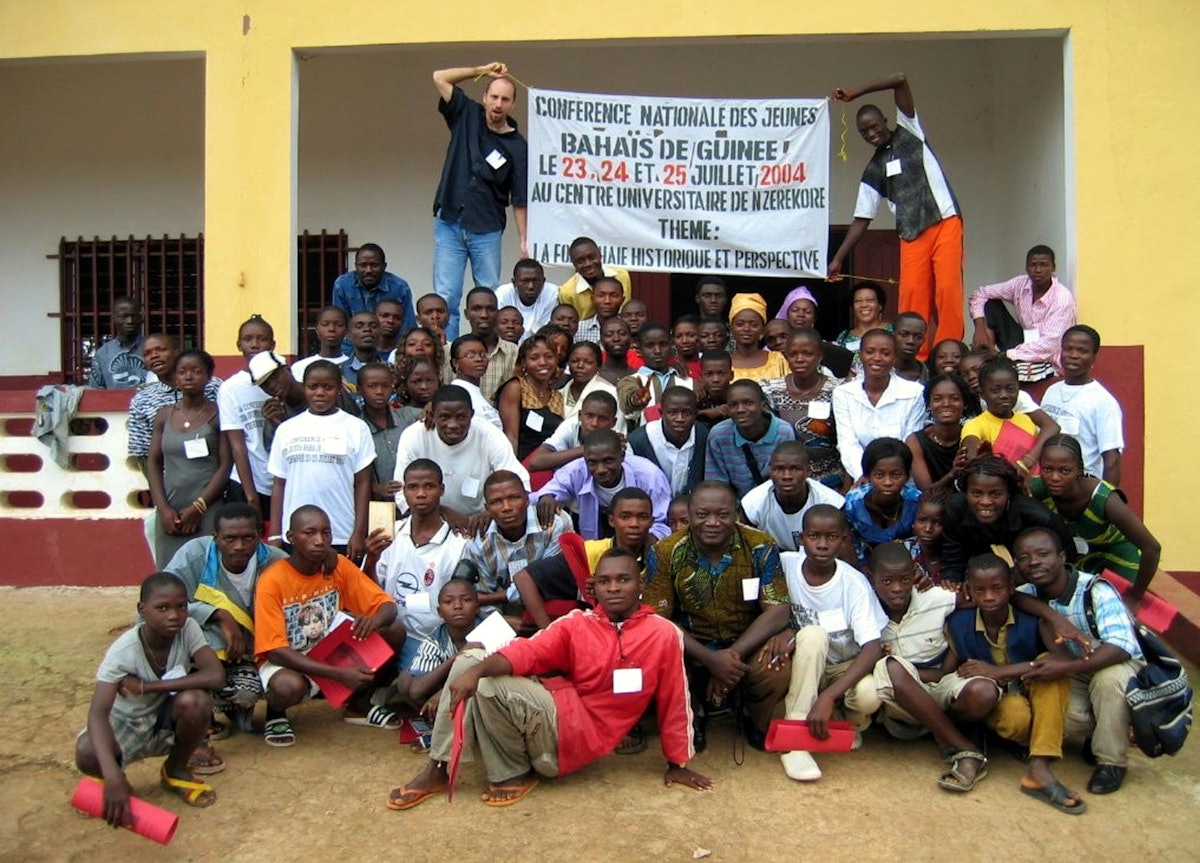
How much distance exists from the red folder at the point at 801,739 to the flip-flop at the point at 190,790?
205 centimetres

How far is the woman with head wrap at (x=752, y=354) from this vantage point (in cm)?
624

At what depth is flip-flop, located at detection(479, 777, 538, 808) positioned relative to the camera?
421cm

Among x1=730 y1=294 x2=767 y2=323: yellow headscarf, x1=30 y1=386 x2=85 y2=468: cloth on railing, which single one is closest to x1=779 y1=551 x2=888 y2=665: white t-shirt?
x1=730 y1=294 x2=767 y2=323: yellow headscarf

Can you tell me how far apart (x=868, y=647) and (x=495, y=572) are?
155 cm

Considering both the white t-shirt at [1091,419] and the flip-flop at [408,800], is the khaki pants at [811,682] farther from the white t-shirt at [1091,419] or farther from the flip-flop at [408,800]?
the white t-shirt at [1091,419]

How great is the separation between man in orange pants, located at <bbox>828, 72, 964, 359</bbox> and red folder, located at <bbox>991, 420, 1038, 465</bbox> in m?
1.87

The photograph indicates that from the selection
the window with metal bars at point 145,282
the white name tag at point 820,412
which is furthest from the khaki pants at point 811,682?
the window with metal bars at point 145,282

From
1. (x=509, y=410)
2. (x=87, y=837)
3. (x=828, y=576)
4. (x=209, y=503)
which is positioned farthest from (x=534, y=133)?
(x=87, y=837)

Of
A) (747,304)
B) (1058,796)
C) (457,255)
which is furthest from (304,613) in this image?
(457,255)

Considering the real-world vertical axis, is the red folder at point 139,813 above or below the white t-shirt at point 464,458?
below

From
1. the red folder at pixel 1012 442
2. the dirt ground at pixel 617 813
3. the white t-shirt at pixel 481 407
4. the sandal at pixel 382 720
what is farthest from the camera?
the white t-shirt at pixel 481 407

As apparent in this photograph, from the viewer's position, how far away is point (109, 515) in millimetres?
7031

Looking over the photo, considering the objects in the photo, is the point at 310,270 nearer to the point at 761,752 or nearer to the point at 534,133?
the point at 534,133

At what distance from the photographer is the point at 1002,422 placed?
534 centimetres
